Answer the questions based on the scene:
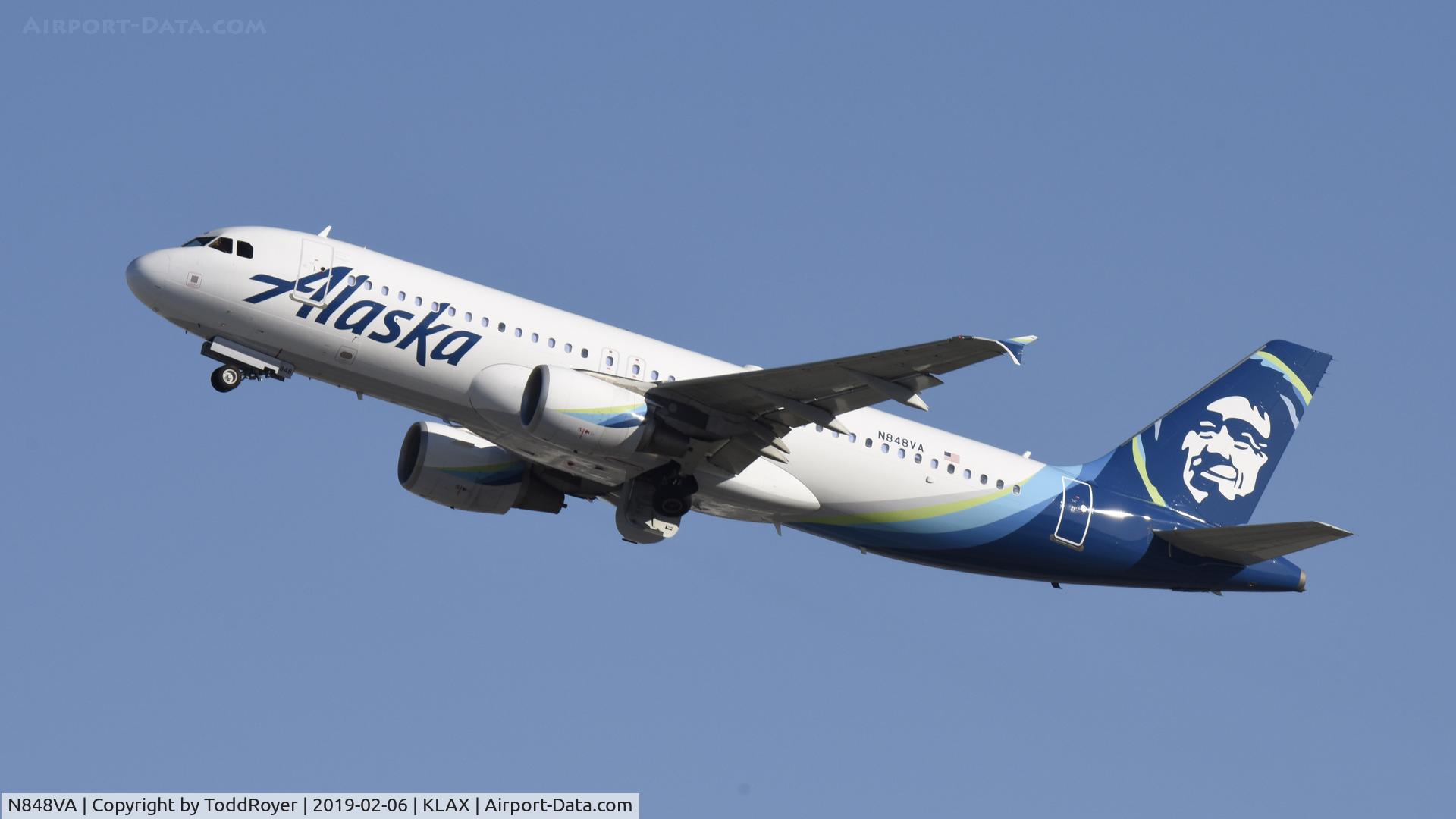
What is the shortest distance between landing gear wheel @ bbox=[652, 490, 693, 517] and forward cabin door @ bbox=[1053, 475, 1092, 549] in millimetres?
8849

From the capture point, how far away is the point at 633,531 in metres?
36.2

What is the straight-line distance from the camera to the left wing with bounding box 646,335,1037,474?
3045 cm

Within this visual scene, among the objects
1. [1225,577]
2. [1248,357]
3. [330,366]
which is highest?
[1248,357]

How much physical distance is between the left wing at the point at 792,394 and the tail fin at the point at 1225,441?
9427 mm

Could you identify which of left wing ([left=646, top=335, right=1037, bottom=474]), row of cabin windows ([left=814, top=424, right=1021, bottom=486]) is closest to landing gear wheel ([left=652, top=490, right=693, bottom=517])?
left wing ([left=646, top=335, right=1037, bottom=474])

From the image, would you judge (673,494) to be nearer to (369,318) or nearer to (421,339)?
(421,339)


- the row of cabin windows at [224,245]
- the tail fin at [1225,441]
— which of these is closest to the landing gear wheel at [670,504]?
the row of cabin windows at [224,245]

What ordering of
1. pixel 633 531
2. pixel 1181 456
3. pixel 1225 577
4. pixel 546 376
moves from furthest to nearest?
pixel 1181 456 < pixel 1225 577 < pixel 633 531 < pixel 546 376

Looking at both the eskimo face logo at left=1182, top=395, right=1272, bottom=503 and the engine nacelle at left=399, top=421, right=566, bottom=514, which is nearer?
the engine nacelle at left=399, top=421, right=566, bottom=514

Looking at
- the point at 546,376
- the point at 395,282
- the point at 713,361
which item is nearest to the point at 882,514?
the point at 713,361

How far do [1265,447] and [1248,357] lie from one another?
98.1 inches

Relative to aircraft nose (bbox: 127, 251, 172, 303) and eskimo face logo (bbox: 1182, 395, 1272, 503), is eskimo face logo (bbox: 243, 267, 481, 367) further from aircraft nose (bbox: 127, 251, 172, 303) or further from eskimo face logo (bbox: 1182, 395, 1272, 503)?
eskimo face logo (bbox: 1182, 395, 1272, 503)

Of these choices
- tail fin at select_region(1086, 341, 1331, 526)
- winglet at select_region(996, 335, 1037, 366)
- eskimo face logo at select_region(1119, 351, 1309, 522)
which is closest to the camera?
winglet at select_region(996, 335, 1037, 366)

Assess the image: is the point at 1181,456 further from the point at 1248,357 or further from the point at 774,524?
the point at 774,524
